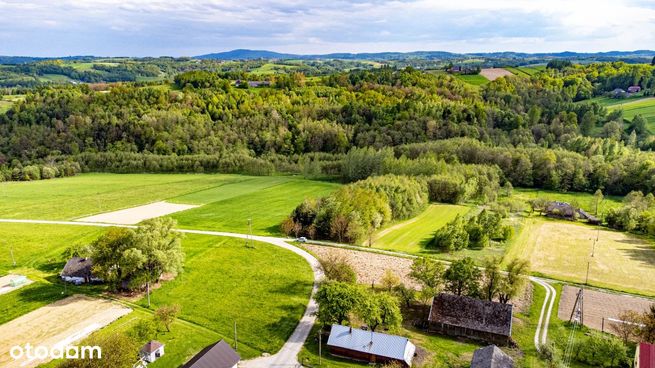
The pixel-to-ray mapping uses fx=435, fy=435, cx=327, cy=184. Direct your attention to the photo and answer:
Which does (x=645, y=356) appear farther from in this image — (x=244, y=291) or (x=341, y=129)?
(x=341, y=129)

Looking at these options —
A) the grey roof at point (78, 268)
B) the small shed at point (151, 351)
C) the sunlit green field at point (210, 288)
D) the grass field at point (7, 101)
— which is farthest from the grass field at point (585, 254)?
the grass field at point (7, 101)

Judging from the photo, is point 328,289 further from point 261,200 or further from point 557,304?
point 261,200

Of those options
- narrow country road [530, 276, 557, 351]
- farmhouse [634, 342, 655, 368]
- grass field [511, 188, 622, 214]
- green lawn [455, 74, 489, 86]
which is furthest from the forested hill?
farmhouse [634, 342, 655, 368]

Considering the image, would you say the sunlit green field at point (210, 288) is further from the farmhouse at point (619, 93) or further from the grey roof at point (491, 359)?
the farmhouse at point (619, 93)

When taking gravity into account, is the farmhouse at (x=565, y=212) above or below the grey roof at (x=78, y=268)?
below

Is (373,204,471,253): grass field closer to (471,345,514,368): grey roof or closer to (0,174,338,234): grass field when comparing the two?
(0,174,338,234): grass field

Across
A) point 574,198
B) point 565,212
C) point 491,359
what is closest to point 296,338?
point 491,359

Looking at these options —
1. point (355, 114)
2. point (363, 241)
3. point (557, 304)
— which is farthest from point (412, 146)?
point (557, 304)

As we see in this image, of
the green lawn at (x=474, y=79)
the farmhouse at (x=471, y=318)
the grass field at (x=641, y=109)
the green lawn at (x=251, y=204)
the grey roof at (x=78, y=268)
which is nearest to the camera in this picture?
the farmhouse at (x=471, y=318)
